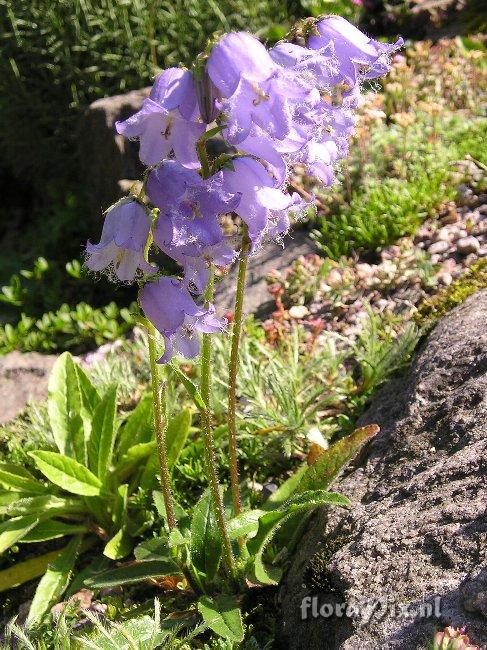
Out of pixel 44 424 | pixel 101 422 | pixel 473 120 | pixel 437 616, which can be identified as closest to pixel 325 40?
pixel 437 616

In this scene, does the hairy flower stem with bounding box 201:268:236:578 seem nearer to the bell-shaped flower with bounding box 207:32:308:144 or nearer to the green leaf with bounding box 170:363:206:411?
the green leaf with bounding box 170:363:206:411

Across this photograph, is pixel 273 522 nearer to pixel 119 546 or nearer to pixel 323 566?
pixel 323 566

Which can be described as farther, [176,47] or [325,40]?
[176,47]

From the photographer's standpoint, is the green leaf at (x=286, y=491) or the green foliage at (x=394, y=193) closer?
the green leaf at (x=286, y=491)

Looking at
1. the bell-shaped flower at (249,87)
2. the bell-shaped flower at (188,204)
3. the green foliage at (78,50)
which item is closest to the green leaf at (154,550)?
the bell-shaped flower at (188,204)

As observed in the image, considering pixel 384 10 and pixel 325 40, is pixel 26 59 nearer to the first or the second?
pixel 384 10

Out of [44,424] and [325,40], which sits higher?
[325,40]

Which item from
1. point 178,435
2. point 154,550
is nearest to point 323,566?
point 154,550

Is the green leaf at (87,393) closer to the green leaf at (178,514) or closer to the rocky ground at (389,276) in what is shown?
the green leaf at (178,514)
